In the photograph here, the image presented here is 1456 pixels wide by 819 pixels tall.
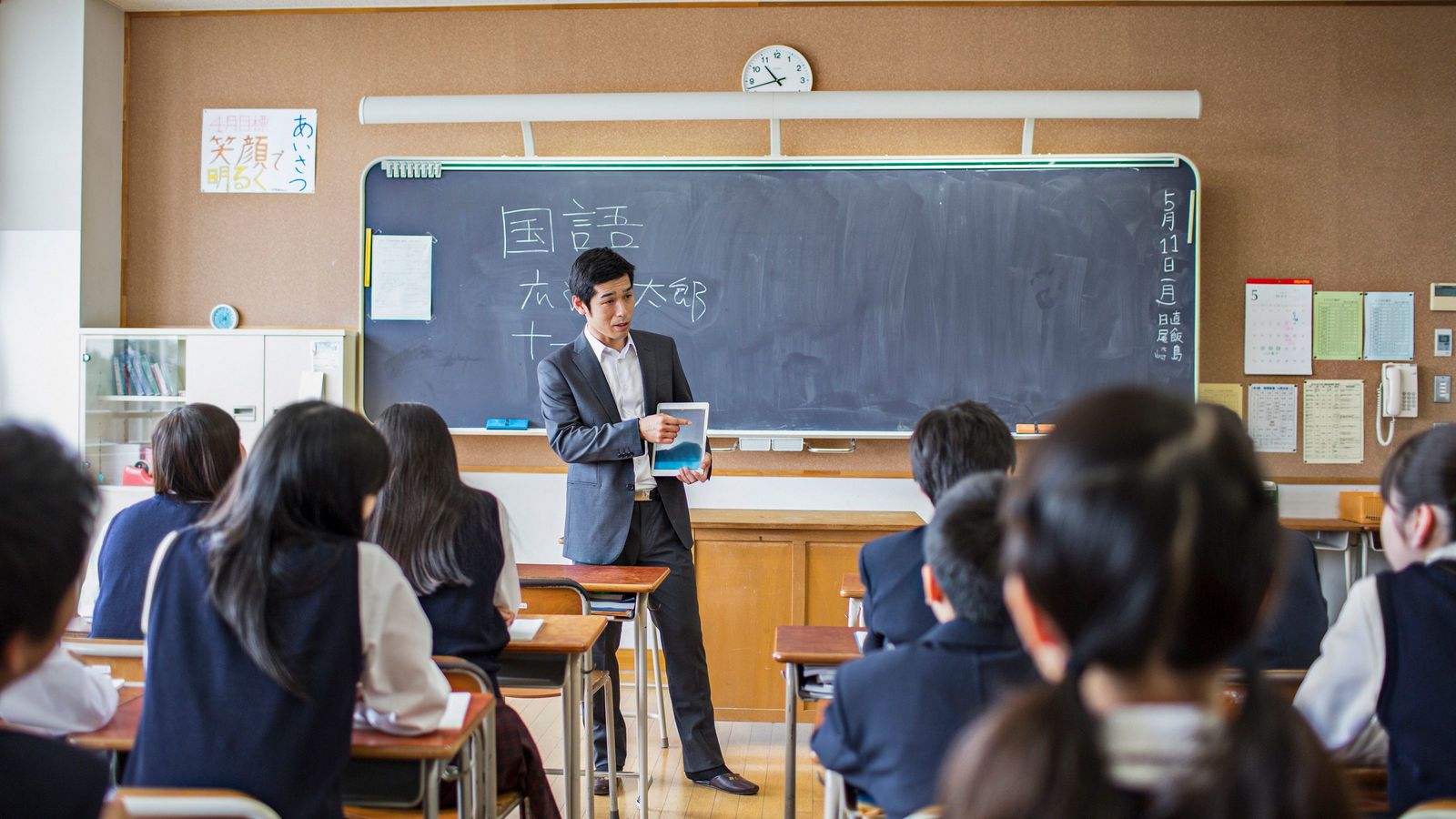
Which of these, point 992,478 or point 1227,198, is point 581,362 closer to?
point 992,478

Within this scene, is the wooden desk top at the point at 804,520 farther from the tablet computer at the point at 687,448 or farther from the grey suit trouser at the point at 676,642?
the tablet computer at the point at 687,448

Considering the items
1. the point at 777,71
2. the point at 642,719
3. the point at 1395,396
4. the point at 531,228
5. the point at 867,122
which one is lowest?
the point at 642,719

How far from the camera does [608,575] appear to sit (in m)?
2.96

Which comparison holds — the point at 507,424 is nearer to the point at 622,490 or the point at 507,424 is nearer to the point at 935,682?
the point at 622,490

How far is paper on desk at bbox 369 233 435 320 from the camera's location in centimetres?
471

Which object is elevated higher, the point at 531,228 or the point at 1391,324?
the point at 531,228

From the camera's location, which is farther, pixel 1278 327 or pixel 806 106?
pixel 1278 327

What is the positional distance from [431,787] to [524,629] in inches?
27.6

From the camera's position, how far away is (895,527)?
417 cm

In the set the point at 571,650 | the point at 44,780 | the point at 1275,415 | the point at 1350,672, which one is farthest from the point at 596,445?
the point at 1275,415

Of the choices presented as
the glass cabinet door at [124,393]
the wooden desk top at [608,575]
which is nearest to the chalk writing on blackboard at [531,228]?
the glass cabinet door at [124,393]

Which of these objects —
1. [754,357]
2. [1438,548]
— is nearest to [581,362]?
[754,357]

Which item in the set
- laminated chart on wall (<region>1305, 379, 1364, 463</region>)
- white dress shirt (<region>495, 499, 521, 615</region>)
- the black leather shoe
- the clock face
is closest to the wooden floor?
the black leather shoe

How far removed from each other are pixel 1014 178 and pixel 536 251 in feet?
6.79
